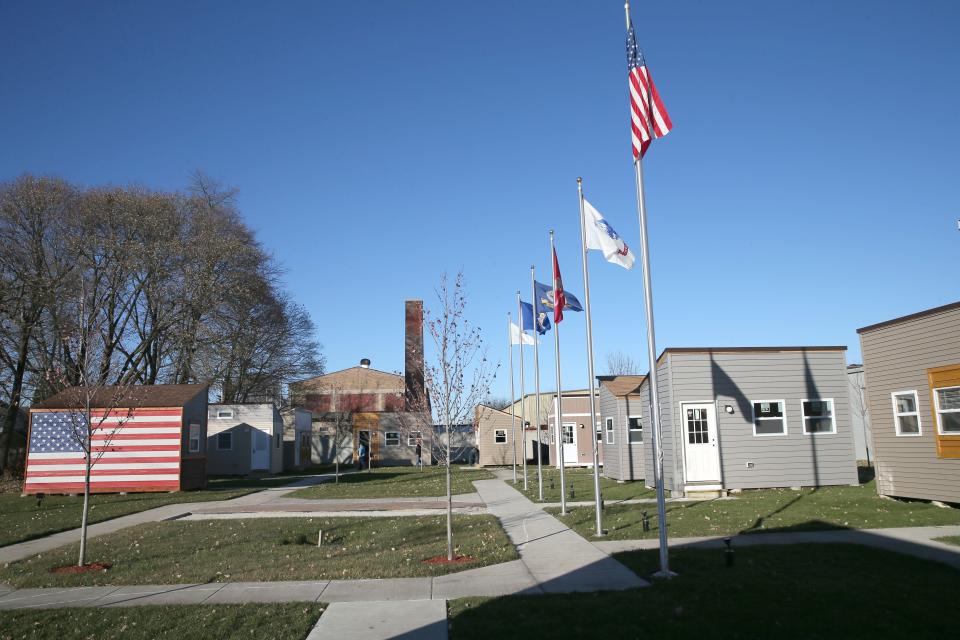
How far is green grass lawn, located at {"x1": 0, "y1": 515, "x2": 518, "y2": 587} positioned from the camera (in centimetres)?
988

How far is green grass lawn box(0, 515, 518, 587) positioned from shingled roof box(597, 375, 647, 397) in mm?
10525

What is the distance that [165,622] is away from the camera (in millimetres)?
7395

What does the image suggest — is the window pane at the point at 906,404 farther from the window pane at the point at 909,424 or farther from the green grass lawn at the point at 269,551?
the green grass lawn at the point at 269,551

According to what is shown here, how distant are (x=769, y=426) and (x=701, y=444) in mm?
1996

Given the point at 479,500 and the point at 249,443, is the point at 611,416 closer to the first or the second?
the point at 479,500

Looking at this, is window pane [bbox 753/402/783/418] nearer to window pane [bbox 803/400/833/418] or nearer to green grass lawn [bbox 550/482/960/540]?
window pane [bbox 803/400/833/418]

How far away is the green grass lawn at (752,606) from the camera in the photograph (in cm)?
664

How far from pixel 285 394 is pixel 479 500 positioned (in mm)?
27458

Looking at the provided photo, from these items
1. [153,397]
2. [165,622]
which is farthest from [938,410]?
[153,397]

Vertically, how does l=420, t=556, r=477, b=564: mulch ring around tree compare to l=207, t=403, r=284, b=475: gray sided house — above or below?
below

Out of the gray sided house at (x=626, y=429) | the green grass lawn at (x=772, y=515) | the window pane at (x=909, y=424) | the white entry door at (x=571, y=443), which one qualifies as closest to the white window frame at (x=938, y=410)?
the window pane at (x=909, y=424)

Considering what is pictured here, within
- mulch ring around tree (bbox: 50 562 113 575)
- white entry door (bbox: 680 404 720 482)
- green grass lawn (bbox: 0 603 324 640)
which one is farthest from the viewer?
white entry door (bbox: 680 404 720 482)

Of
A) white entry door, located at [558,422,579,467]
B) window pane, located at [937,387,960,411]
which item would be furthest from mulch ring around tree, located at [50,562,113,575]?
white entry door, located at [558,422,579,467]

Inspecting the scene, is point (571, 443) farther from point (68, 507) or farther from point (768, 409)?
point (68, 507)
